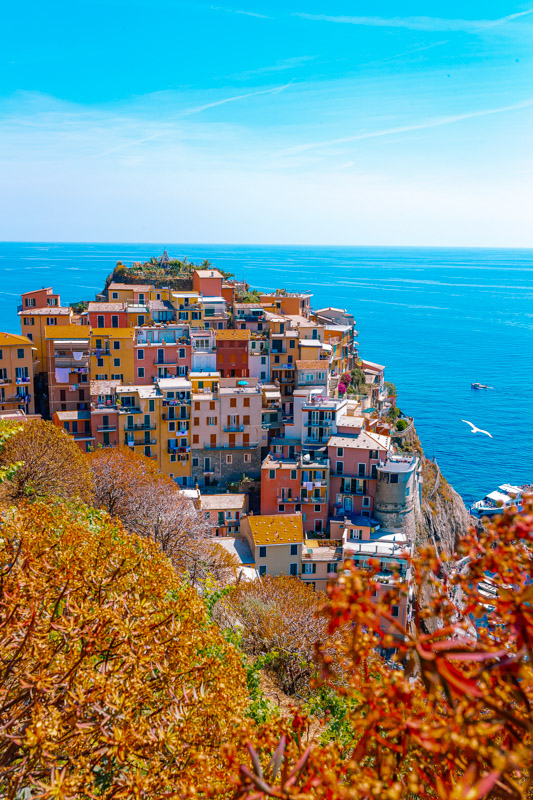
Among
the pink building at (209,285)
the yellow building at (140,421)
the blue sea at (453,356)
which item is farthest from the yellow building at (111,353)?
the blue sea at (453,356)

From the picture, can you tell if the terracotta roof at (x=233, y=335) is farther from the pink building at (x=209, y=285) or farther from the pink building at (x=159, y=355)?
the pink building at (x=209, y=285)

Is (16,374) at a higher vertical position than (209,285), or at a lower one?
lower

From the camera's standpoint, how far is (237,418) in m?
42.8

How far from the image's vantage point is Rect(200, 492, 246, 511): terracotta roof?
123 feet

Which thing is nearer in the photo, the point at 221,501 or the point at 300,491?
the point at 221,501

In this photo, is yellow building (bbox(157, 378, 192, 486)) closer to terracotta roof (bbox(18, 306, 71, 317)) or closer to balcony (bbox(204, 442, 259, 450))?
balcony (bbox(204, 442, 259, 450))

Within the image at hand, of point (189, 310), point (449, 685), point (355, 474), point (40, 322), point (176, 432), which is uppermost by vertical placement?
point (449, 685)

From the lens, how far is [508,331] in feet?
428

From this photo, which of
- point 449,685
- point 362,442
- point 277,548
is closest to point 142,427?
point 277,548

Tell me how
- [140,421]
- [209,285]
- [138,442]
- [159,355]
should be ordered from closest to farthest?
1. [140,421]
2. [138,442]
3. [159,355]
4. [209,285]

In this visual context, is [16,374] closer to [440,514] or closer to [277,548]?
[277,548]

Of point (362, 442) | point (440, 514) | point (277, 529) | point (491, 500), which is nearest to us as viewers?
point (277, 529)

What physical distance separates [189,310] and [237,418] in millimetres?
12449

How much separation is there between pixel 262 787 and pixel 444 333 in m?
130
